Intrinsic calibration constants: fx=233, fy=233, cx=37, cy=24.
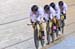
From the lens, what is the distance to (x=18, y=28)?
8.12ft

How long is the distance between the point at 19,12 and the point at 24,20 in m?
0.33

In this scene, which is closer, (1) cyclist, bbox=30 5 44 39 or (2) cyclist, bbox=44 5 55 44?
(1) cyclist, bbox=30 5 44 39

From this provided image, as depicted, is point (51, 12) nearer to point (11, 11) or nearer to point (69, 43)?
point (69, 43)

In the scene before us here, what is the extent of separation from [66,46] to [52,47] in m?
0.12

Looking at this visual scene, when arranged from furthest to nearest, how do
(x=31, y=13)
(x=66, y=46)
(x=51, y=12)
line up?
(x=66, y=46), (x=51, y=12), (x=31, y=13)

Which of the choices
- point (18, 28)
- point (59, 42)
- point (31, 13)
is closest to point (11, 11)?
point (18, 28)

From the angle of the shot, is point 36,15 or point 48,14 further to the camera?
point 48,14

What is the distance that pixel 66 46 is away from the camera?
1.85 meters

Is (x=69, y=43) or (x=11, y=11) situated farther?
(x=11, y=11)

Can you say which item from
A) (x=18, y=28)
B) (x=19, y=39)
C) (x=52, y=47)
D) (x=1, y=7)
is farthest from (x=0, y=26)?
(x=52, y=47)

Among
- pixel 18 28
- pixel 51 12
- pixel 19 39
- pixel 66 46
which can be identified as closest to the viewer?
pixel 51 12

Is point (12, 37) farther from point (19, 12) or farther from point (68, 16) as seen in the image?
point (68, 16)

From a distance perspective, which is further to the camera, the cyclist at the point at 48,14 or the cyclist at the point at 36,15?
the cyclist at the point at 48,14

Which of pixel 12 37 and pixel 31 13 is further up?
pixel 31 13
